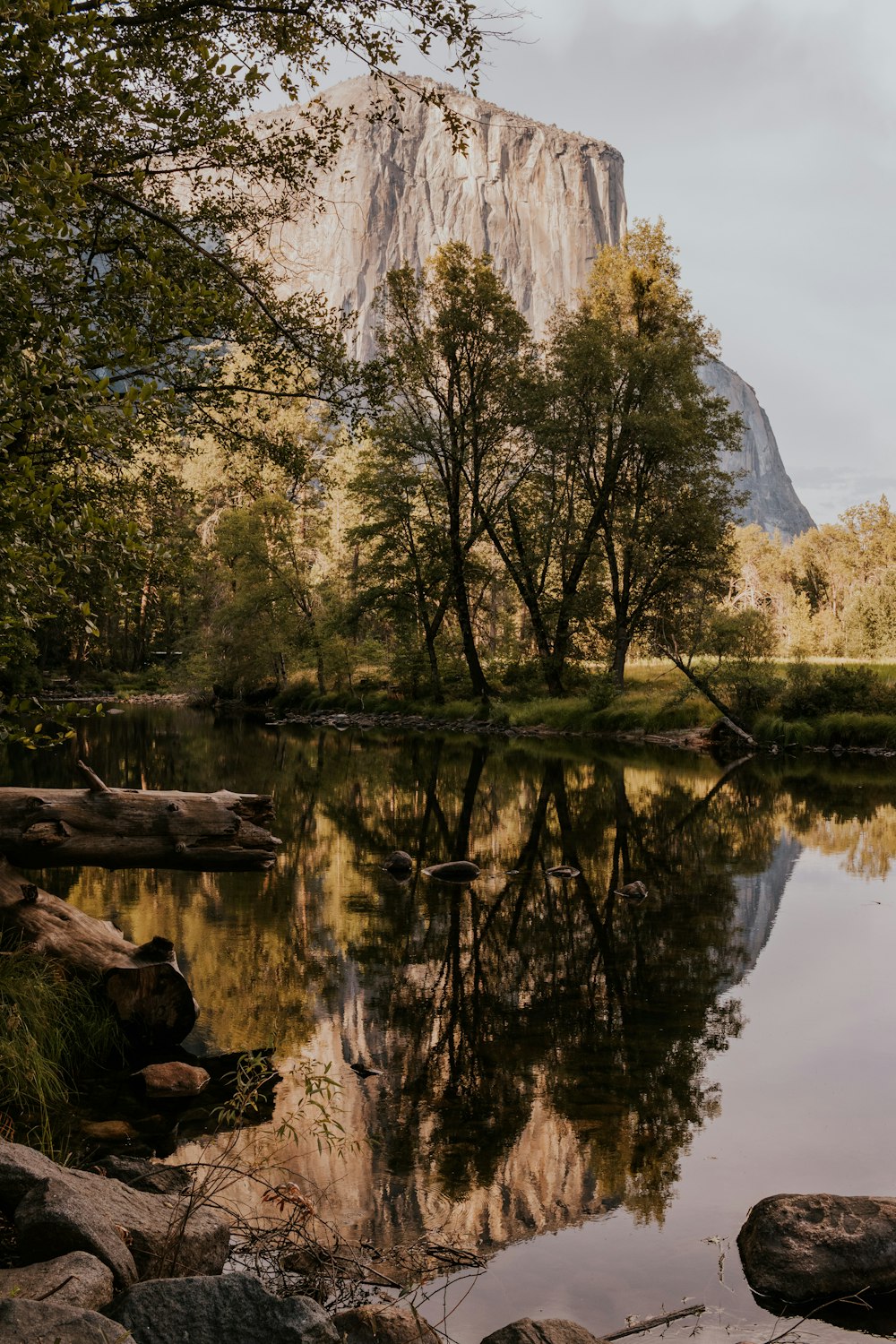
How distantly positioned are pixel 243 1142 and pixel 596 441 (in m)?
37.4

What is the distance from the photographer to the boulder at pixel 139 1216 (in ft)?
14.2

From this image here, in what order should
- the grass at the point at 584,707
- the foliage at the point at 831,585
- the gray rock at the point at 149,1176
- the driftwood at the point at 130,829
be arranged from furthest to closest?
the foliage at the point at 831,585 < the grass at the point at 584,707 < the driftwood at the point at 130,829 < the gray rock at the point at 149,1176

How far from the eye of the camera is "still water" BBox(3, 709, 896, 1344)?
5.42m

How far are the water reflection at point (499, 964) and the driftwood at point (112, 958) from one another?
0.47m

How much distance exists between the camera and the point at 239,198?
1321cm

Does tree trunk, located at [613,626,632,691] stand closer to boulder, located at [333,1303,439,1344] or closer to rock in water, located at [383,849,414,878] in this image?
rock in water, located at [383,849,414,878]

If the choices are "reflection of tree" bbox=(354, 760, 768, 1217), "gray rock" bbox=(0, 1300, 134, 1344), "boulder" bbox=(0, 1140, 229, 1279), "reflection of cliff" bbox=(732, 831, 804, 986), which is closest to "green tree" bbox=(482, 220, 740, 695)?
"reflection of cliff" bbox=(732, 831, 804, 986)

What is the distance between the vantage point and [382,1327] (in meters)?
4.18

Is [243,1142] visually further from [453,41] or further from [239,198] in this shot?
[239,198]

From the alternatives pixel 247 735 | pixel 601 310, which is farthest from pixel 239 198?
pixel 601 310

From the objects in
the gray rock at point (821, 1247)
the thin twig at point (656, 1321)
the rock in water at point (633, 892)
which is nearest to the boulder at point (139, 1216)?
the thin twig at point (656, 1321)

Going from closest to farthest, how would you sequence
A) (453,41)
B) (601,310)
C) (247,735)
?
1. (453,41)
2. (247,735)
3. (601,310)

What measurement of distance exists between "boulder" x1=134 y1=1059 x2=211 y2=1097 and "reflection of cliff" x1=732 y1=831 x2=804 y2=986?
5271 millimetres

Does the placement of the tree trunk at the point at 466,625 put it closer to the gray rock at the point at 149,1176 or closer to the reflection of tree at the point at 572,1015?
the reflection of tree at the point at 572,1015
